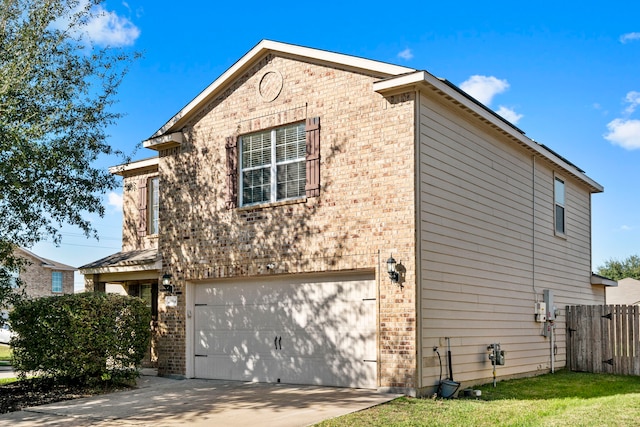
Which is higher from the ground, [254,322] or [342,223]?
[342,223]

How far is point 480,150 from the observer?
14.5 meters

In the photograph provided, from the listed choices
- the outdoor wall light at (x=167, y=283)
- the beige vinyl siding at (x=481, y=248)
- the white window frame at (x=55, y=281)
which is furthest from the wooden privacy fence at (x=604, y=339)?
the white window frame at (x=55, y=281)

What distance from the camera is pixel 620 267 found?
61938 millimetres

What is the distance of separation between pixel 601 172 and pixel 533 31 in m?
7.71

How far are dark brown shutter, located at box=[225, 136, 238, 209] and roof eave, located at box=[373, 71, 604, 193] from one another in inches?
149

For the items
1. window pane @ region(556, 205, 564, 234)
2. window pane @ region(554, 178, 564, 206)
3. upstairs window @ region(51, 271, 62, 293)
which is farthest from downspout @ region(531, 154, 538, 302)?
upstairs window @ region(51, 271, 62, 293)

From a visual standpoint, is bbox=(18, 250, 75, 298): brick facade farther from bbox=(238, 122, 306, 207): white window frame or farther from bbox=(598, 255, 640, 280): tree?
bbox=(598, 255, 640, 280): tree

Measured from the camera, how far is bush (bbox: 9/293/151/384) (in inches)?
530

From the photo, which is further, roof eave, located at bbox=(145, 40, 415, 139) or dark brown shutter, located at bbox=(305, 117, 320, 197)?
dark brown shutter, located at bbox=(305, 117, 320, 197)

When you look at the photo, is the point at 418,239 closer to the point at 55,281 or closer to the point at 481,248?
the point at 481,248

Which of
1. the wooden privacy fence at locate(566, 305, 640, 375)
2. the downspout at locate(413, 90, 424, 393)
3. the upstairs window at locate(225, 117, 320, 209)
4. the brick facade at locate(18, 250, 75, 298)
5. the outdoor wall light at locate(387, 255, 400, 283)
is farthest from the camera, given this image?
the brick facade at locate(18, 250, 75, 298)

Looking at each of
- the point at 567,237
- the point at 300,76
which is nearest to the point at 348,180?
the point at 300,76

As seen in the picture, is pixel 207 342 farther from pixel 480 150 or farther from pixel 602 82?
pixel 602 82

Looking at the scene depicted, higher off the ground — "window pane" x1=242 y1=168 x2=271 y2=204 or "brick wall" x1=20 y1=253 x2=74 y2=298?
"window pane" x1=242 y1=168 x2=271 y2=204
